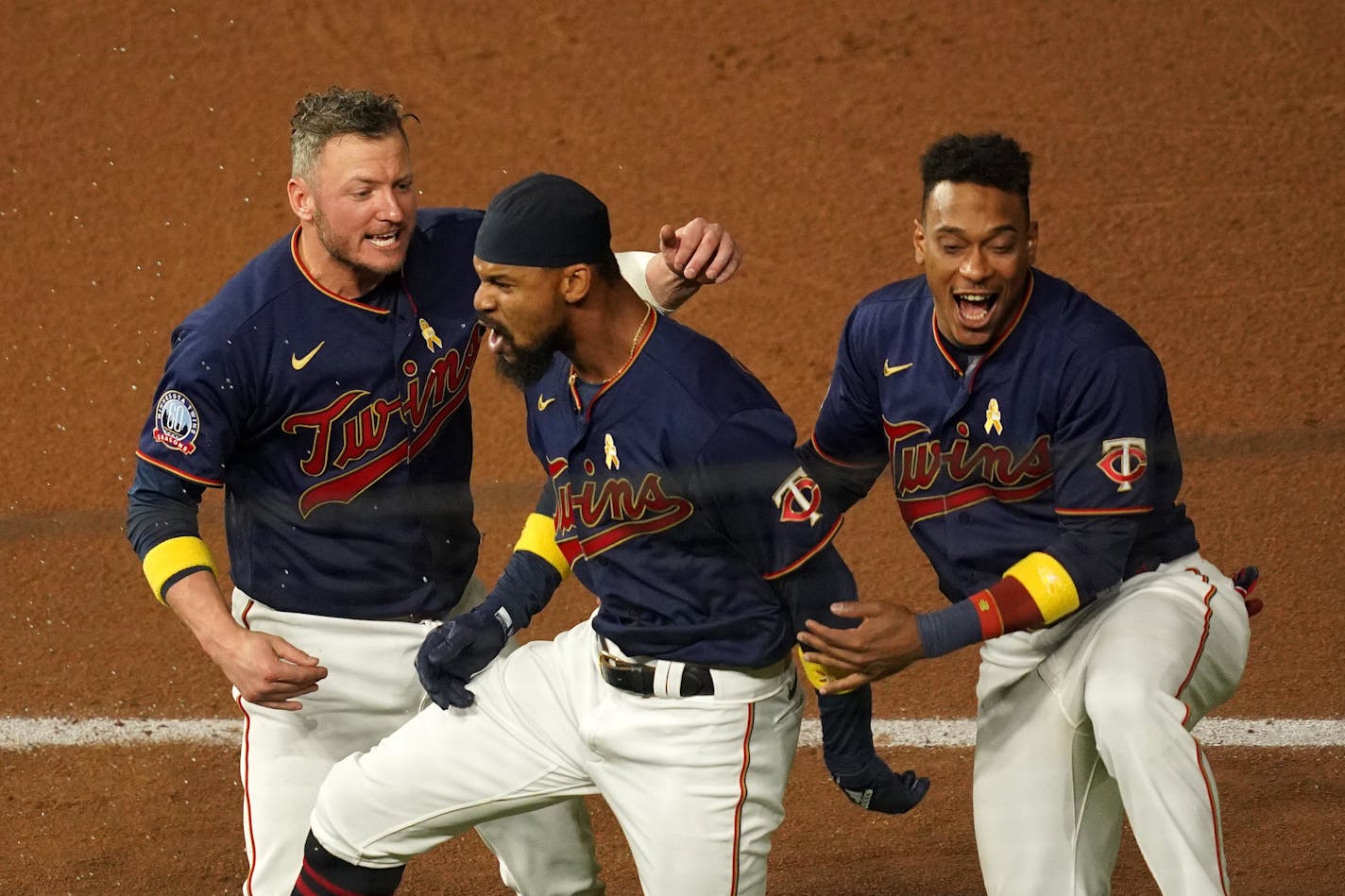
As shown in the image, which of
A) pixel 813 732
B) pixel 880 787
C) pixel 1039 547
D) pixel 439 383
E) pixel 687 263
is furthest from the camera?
pixel 813 732

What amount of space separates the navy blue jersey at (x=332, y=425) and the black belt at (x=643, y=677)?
0.71m

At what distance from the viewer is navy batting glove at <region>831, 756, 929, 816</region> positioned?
346cm

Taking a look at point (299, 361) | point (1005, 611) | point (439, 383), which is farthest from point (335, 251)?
point (1005, 611)

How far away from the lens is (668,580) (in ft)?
11.1

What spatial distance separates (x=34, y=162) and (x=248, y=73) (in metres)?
1.09

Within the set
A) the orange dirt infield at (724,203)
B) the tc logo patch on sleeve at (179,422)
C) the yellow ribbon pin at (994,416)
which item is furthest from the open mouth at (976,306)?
the orange dirt infield at (724,203)

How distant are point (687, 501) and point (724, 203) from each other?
15.2 ft

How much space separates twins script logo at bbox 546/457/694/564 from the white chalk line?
6.49 ft

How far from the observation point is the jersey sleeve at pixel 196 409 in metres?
3.69

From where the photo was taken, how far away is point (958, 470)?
3.65 meters

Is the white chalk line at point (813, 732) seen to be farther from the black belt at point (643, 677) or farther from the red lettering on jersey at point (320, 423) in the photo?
the black belt at point (643, 677)

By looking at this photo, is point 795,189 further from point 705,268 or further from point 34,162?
point 705,268

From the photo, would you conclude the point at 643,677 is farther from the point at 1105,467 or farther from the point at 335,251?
the point at 335,251

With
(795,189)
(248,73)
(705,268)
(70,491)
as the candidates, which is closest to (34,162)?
(248,73)
